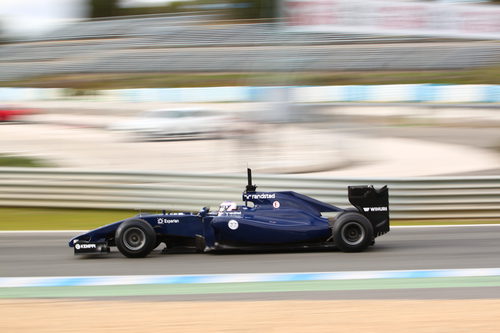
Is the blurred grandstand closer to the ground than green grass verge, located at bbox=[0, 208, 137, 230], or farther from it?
farther from it

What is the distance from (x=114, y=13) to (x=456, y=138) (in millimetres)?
51580

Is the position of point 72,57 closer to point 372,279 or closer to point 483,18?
point 483,18

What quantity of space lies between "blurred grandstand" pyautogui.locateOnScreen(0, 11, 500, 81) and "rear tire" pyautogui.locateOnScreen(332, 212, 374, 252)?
19.7 metres

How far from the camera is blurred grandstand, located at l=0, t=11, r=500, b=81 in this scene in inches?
1276

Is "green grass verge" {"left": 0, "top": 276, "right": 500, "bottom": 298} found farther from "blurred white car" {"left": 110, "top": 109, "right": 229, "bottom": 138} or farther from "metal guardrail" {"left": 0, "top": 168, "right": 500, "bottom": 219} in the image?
"blurred white car" {"left": 110, "top": 109, "right": 229, "bottom": 138}

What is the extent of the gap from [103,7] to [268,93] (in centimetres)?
5539

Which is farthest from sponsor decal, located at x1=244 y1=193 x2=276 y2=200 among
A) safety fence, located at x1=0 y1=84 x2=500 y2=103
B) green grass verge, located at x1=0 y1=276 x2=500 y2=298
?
safety fence, located at x1=0 y1=84 x2=500 y2=103

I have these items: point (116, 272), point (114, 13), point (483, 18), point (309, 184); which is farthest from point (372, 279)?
point (114, 13)

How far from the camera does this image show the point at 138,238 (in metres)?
7.94

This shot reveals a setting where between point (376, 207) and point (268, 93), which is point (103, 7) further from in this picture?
point (376, 207)

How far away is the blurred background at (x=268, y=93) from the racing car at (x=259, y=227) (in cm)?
358

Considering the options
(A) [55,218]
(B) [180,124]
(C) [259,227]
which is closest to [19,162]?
(A) [55,218]

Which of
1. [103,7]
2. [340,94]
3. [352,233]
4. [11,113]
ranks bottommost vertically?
[352,233]

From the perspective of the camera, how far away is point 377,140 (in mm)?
22219
